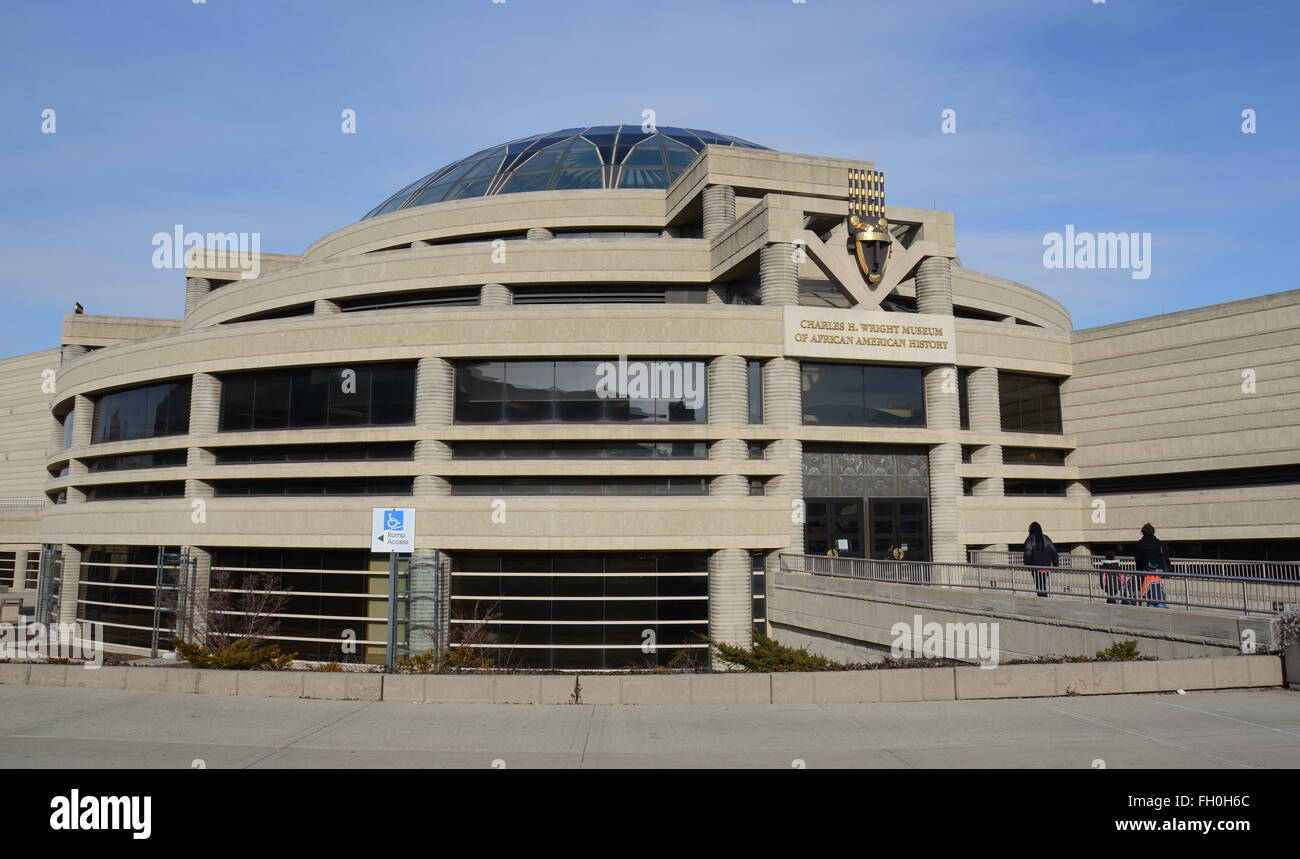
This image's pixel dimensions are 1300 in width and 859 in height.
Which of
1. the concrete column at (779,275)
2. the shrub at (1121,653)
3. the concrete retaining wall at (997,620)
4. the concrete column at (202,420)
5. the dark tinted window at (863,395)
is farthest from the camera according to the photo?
the concrete column at (202,420)

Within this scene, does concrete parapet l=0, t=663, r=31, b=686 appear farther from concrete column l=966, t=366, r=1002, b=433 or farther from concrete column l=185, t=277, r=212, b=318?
concrete column l=185, t=277, r=212, b=318

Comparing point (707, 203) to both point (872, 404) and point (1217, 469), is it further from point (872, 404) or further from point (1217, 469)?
point (1217, 469)

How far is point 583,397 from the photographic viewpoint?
2941 centimetres

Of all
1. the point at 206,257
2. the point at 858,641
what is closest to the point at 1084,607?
the point at 858,641

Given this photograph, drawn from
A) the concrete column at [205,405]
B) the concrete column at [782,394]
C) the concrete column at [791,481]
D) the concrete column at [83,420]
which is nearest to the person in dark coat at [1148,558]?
the concrete column at [791,481]

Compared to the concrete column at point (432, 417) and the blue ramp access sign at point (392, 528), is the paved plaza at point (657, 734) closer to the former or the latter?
the blue ramp access sign at point (392, 528)

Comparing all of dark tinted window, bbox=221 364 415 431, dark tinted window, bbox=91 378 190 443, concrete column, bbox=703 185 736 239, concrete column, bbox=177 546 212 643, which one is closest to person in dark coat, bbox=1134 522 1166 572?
concrete column, bbox=703 185 736 239

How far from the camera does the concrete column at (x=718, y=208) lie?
33.6 meters

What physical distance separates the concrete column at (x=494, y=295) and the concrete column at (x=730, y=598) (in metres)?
12.9

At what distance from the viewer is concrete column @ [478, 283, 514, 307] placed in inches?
1307

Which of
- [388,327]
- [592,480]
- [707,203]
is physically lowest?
[592,480]

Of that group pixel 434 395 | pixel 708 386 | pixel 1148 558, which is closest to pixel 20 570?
pixel 434 395

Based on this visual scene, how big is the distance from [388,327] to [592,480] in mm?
8931
